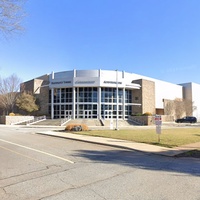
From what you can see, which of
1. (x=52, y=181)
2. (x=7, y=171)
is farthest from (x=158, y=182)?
(x=7, y=171)

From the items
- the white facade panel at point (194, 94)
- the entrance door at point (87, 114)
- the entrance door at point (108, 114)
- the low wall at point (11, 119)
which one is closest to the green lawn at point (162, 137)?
the entrance door at point (87, 114)

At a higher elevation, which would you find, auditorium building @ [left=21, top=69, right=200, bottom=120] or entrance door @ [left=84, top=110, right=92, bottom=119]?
auditorium building @ [left=21, top=69, right=200, bottom=120]

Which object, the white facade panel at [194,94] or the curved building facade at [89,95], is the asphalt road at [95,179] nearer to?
the curved building facade at [89,95]

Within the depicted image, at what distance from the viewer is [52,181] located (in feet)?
19.3

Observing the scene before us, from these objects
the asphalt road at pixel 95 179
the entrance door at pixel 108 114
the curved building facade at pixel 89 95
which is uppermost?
the curved building facade at pixel 89 95

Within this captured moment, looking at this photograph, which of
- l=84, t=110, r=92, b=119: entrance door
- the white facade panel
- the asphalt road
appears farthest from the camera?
the white facade panel

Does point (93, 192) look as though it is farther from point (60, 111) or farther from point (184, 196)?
point (60, 111)

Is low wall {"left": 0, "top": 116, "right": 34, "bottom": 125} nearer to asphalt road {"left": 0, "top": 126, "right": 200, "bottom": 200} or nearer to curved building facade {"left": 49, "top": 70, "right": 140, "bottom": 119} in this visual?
curved building facade {"left": 49, "top": 70, "right": 140, "bottom": 119}

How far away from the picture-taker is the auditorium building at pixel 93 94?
50531mm

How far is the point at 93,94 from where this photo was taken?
2029 inches

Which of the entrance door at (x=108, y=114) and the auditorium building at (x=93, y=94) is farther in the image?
the entrance door at (x=108, y=114)

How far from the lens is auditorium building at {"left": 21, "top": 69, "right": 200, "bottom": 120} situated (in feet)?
166

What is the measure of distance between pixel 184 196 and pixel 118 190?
1491mm

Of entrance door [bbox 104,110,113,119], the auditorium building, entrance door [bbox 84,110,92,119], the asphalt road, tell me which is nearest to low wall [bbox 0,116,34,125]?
the auditorium building
